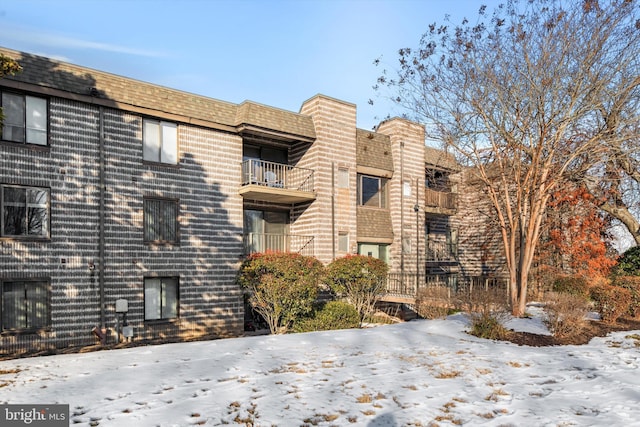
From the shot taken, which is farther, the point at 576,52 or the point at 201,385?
the point at 576,52

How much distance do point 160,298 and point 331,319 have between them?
5.97 metres

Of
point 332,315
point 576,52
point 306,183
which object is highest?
point 576,52

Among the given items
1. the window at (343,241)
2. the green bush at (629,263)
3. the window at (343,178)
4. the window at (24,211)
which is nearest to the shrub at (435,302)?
the window at (343,241)

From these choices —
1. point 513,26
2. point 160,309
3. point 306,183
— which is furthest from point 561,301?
point 160,309

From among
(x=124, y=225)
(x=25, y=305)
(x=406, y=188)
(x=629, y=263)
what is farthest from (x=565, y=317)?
(x=25, y=305)

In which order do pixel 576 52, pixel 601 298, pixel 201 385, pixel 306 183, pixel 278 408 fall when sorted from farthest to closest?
pixel 306 183
pixel 601 298
pixel 576 52
pixel 201 385
pixel 278 408

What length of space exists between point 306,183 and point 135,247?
762 cm

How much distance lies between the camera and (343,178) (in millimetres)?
19531

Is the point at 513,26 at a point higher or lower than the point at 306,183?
higher

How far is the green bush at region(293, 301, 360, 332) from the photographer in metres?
14.2

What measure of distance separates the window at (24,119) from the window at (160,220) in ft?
12.2

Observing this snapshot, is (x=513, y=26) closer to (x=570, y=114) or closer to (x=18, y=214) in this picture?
(x=570, y=114)

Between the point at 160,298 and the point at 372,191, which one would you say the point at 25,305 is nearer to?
the point at 160,298

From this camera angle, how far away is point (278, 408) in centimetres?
561
